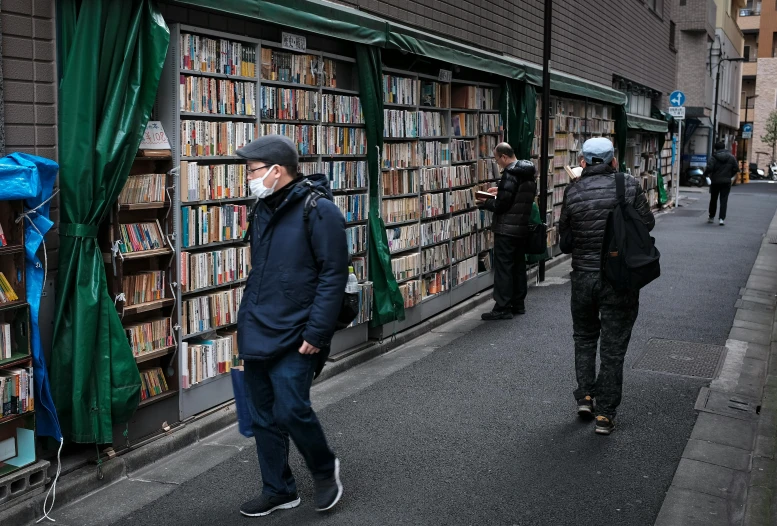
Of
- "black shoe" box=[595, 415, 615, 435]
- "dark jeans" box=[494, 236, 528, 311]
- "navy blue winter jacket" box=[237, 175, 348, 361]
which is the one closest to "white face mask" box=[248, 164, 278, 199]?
"navy blue winter jacket" box=[237, 175, 348, 361]

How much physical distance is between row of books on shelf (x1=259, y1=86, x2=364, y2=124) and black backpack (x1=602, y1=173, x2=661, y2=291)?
283cm

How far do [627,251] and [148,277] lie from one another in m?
3.29

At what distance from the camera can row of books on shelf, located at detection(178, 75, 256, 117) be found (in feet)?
20.4

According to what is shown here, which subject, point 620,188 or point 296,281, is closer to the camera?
point 296,281

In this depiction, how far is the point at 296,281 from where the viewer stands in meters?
4.67

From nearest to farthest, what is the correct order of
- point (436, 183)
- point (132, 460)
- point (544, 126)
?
point (132, 460), point (436, 183), point (544, 126)

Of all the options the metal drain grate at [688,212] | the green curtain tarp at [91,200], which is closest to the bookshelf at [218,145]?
the green curtain tarp at [91,200]

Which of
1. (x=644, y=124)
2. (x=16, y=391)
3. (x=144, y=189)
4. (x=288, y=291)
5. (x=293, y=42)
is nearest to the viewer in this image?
(x=288, y=291)

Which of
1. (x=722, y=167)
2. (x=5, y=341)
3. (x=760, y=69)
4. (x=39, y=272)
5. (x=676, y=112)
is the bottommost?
(x=5, y=341)

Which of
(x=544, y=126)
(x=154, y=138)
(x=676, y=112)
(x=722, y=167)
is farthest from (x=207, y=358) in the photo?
(x=676, y=112)

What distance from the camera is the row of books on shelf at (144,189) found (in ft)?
19.0

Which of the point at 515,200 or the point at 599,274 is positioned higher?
the point at 515,200

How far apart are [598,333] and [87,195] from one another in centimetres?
378

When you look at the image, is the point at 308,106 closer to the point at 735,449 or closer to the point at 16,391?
the point at 16,391
